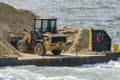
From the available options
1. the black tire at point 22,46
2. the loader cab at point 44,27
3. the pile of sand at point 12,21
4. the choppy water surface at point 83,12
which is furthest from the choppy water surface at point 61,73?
the choppy water surface at point 83,12

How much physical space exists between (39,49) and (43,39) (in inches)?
22.1

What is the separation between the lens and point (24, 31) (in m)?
31.9

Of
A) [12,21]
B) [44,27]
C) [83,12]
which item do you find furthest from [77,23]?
[44,27]

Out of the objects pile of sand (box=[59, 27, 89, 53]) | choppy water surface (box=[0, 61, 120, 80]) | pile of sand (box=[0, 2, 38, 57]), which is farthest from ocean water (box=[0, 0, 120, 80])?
pile of sand (box=[0, 2, 38, 57])

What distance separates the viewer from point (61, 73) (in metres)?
25.7

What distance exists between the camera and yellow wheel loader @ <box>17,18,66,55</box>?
1141 inches

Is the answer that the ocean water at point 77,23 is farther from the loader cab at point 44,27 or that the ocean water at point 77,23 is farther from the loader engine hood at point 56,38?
the loader cab at point 44,27

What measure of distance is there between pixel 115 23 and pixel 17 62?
2795 centimetres

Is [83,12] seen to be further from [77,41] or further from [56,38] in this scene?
[56,38]

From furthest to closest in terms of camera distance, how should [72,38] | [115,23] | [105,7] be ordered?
[105,7], [115,23], [72,38]

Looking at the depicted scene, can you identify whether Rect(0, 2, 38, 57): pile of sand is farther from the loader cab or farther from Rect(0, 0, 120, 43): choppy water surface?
Rect(0, 0, 120, 43): choppy water surface

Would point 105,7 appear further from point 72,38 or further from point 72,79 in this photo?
point 72,79

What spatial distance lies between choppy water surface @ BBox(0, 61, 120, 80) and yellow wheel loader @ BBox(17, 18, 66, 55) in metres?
1.97

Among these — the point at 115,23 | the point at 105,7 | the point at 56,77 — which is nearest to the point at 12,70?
the point at 56,77
